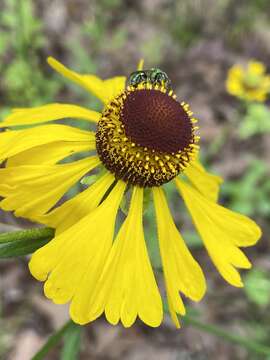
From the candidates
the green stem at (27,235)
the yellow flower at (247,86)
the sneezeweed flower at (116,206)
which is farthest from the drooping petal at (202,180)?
the yellow flower at (247,86)

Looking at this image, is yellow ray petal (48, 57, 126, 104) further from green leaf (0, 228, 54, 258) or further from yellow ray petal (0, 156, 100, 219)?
green leaf (0, 228, 54, 258)

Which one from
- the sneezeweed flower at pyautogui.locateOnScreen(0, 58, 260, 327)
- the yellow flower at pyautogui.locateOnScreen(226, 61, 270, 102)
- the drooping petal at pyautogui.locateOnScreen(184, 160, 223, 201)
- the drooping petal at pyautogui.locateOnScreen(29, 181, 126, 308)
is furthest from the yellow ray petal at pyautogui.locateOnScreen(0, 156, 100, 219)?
the yellow flower at pyautogui.locateOnScreen(226, 61, 270, 102)

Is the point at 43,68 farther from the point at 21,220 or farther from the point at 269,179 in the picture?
the point at 21,220

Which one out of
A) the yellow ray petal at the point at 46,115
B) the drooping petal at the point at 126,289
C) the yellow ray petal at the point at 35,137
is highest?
the yellow ray petal at the point at 46,115

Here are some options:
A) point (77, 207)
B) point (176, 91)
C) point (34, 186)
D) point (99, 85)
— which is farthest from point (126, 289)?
point (176, 91)

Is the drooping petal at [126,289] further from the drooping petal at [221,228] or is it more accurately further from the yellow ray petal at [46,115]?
the yellow ray petal at [46,115]

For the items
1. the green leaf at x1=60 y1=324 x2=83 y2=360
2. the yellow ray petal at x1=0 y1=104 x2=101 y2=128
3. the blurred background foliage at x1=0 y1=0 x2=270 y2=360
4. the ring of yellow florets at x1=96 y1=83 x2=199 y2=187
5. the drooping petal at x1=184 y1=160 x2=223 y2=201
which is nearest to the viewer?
the ring of yellow florets at x1=96 y1=83 x2=199 y2=187
